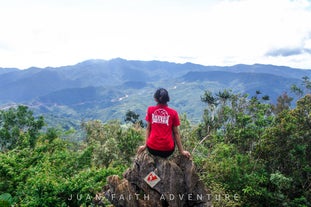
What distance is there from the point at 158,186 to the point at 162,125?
4.94ft

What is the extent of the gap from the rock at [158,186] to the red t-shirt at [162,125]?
16.7 inches

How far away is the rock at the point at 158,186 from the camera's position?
654cm

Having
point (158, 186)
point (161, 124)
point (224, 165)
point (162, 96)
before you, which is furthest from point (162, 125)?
point (224, 165)

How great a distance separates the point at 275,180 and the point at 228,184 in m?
1.90

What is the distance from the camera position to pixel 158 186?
669cm

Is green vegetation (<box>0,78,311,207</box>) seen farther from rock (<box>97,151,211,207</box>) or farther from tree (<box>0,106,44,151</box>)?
tree (<box>0,106,44,151</box>)

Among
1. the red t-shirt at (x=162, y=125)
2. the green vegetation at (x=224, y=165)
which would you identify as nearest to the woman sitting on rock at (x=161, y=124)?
the red t-shirt at (x=162, y=125)

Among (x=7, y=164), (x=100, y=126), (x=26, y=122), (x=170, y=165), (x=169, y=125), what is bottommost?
(x=100, y=126)

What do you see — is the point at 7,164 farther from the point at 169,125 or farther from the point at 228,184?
the point at 228,184

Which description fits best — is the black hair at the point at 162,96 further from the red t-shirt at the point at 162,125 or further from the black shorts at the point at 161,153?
the black shorts at the point at 161,153

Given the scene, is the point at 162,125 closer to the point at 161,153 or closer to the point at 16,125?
the point at 161,153

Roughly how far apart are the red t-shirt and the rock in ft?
1.39

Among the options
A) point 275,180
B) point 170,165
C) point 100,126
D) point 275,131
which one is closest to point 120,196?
point 170,165

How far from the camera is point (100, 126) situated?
3225cm
